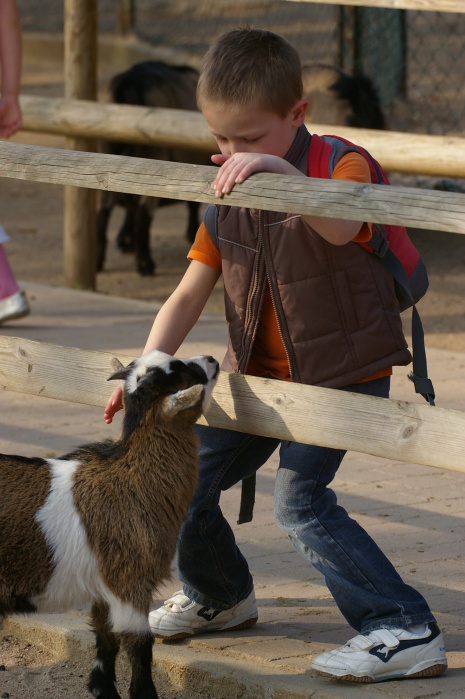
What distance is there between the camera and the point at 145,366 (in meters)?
3.08

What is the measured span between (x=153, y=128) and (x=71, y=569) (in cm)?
544

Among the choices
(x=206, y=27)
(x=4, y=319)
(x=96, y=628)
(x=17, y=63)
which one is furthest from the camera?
(x=206, y=27)

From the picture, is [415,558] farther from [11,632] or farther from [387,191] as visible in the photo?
[387,191]

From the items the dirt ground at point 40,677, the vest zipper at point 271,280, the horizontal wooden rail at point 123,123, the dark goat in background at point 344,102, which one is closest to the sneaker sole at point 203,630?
the dirt ground at point 40,677

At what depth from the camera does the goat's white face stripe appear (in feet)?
10.1

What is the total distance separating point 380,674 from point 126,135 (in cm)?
570

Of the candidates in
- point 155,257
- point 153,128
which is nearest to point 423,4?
point 153,128

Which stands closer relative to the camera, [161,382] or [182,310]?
[161,382]

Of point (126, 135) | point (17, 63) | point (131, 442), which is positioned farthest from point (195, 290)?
point (126, 135)

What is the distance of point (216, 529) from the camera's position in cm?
339

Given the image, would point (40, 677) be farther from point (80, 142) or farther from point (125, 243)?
point (125, 243)

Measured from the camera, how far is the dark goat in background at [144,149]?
916cm

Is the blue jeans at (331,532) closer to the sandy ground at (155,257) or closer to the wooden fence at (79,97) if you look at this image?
the sandy ground at (155,257)

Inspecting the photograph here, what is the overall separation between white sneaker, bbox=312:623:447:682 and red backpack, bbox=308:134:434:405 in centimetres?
65
